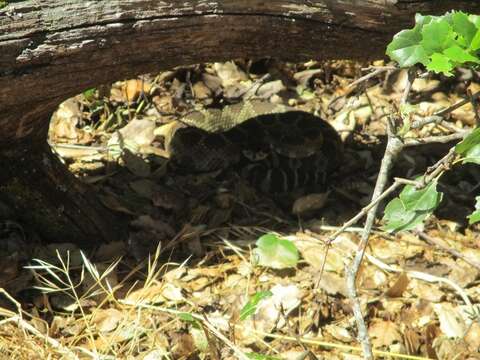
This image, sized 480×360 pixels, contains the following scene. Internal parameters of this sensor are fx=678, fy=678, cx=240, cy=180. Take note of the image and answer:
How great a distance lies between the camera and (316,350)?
3082mm

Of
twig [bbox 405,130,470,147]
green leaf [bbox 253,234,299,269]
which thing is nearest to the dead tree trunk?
green leaf [bbox 253,234,299,269]

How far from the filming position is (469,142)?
192 cm

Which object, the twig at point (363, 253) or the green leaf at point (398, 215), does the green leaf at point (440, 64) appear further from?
the green leaf at point (398, 215)

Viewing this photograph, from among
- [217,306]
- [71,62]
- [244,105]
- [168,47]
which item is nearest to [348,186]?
[244,105]

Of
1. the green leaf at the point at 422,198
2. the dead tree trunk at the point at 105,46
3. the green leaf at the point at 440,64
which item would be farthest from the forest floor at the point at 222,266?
the green leaf at the point at 440,64

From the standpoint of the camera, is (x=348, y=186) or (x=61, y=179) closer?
(x=61, y=179)

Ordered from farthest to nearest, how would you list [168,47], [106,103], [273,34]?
[106,103]
[273,34]
[168,47]

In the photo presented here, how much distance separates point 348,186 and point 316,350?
1.58 m

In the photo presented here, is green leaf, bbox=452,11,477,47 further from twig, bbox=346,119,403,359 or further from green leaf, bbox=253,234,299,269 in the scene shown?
green leaf, bbox=253,234,299,269

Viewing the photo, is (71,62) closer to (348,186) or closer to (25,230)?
(25,230)

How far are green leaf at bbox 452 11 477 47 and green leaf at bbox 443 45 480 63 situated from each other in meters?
0.04

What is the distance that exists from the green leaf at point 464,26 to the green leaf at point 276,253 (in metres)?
1.59

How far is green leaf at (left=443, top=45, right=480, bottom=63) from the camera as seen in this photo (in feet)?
6.45

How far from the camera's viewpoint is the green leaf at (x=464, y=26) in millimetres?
1973
